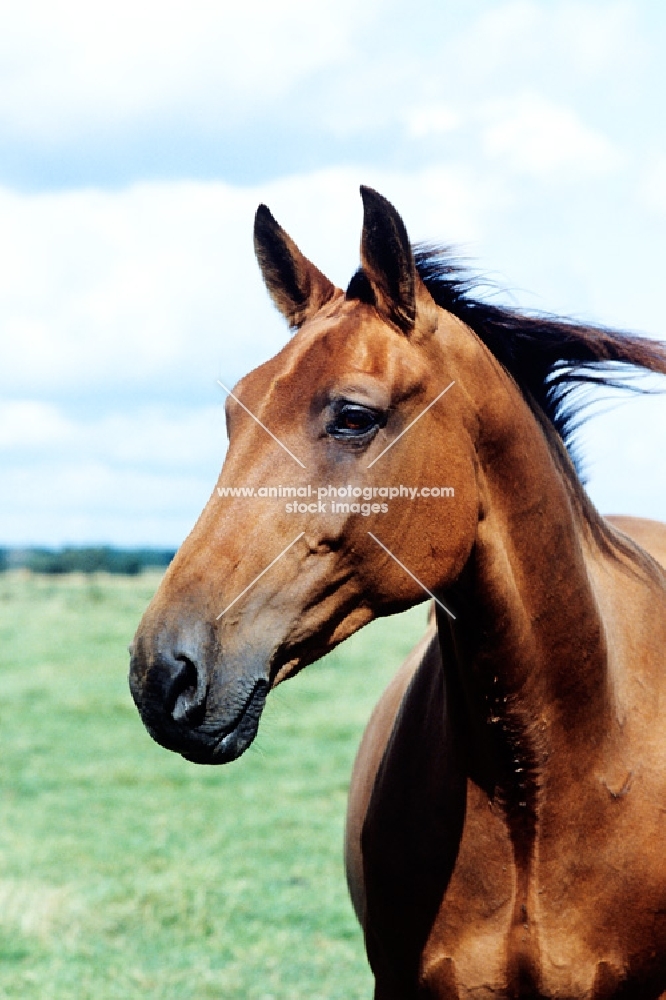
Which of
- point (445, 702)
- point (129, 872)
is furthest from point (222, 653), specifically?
point (129, 872)

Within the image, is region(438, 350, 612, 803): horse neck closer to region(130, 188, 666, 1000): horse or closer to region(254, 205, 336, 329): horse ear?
region(130, 188, 666, 1000): horse

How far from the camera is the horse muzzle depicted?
223cm

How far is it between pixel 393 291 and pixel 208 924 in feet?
16.1

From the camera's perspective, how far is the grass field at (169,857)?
226 inches

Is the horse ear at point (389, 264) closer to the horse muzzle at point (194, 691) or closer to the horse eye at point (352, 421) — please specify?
the horse eye at point (352, 421)

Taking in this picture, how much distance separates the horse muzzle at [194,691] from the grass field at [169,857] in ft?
1.02

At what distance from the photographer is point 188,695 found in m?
2.26

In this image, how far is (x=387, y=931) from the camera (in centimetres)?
301

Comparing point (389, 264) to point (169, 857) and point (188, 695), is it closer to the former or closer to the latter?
point (188, 695)

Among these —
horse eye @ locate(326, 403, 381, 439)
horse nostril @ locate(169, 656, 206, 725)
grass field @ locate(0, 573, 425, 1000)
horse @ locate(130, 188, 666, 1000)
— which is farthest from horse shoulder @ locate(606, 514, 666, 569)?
horse nostril @ locate(169, 656, 206, 725)

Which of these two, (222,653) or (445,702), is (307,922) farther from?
(222,653)

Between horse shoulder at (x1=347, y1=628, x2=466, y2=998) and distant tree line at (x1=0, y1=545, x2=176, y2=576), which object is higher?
horse shoulder at (x1=347, y1=628, x2=466, y2=998)

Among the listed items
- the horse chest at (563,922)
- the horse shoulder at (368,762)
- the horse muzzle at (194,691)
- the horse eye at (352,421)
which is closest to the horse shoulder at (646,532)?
the horse shoulder at (368,762)

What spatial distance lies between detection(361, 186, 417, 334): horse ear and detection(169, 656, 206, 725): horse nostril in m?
0.98
